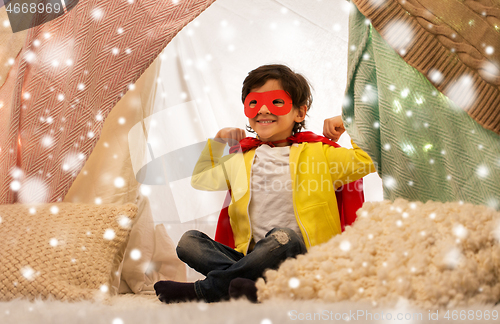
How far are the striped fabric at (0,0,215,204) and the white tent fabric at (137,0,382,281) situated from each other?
0.84 feet

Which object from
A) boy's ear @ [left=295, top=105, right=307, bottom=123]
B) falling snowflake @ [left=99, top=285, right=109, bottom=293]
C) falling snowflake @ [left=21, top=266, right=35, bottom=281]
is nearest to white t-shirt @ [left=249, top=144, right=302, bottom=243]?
boy's ear @ [left=295, top=105, right=307, bottom=123]

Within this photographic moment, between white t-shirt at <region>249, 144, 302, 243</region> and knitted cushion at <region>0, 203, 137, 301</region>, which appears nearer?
knitted cushion at <region>0, 203, 137, 301</region>

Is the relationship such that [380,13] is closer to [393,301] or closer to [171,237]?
[393,301]

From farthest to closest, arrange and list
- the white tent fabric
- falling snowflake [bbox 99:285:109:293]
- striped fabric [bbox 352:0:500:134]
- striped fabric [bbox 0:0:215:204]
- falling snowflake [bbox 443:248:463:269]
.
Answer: the white tent fabric
striped fabric [bbox 0:0:215:204]
falling snowflake [bbox 99:285:109:293]
striped fabric [bbox 352:0:500:134]
falling snowflake [bbox 443:248:463:269]

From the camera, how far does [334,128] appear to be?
41.8 inches

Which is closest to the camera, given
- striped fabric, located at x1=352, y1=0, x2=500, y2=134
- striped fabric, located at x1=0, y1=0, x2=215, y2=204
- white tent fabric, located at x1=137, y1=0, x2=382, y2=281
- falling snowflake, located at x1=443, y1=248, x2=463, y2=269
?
falling snowflake, located at x1=443, y1=248, x2=463, y2=269

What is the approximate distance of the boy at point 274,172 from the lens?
93cm

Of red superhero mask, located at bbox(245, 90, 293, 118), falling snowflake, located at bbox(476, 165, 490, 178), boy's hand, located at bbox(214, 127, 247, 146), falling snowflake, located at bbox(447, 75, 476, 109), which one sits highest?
red superhero mask, located at bbox(245, 90, 293, 118)

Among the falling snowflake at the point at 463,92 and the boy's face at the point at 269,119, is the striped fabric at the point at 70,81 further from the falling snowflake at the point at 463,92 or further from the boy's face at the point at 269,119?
the falling snowflake at the point at 463,92

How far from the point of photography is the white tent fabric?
1.14 metres

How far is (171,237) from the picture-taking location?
1.11m

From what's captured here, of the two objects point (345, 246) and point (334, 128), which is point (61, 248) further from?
point (334, 128)

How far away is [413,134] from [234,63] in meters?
0.70

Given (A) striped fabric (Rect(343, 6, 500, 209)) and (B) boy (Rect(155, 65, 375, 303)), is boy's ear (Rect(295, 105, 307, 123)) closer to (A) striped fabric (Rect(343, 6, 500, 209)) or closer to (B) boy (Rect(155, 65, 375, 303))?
(B) boy (Rect(155, 65, 375, 303))
